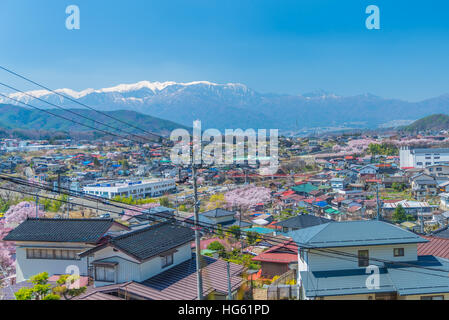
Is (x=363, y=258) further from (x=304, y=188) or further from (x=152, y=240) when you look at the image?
(x=304, y=188)

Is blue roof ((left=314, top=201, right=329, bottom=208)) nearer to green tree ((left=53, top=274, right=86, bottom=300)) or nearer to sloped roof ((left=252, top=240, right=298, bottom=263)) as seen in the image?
sloped roof ((left=252, top=240, right=298, bottom=263))

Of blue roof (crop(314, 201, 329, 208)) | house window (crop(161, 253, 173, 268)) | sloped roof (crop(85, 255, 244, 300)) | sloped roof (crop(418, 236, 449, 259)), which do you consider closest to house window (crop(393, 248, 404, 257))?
sloped roof (crop(418, 236, 449, 259))

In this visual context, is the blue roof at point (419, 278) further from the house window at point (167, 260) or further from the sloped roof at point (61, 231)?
the sloped roof at point (61, 231)

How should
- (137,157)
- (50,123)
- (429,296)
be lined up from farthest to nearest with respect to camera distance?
(50,123), (137,157), (429,296)

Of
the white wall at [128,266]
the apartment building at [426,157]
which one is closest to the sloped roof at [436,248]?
the white wall at [128,266]

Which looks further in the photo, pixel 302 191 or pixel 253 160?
pixel 253 160
